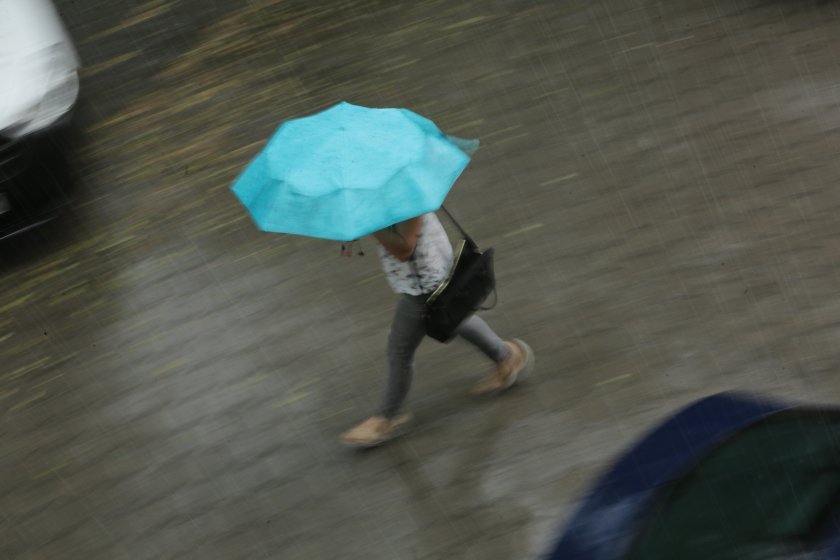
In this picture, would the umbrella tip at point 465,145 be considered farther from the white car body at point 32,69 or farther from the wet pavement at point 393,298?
the white car body at point 32,69

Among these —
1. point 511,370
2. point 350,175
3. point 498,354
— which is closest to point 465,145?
point 350,175

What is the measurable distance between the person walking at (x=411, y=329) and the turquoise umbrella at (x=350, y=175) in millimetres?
306

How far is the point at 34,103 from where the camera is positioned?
6.05 meters

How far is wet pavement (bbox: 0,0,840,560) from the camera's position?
14.5 feet

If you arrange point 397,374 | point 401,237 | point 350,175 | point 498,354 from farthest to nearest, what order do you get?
point 498,354, point 397,374, point 401,237, point 350,175

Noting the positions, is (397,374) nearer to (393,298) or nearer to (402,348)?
(402,348)

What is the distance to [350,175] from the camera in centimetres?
351

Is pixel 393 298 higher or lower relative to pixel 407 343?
lower

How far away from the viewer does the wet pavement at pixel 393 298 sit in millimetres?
4426

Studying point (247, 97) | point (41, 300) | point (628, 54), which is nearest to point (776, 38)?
point (628, 54)

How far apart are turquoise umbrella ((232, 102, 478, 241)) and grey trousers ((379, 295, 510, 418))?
66cm

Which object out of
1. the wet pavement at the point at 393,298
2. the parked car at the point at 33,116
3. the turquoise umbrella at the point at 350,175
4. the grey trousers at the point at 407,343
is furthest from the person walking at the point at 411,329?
the parked car at the point at 33,116

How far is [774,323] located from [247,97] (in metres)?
4.58

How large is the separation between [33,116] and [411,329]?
128 inches
